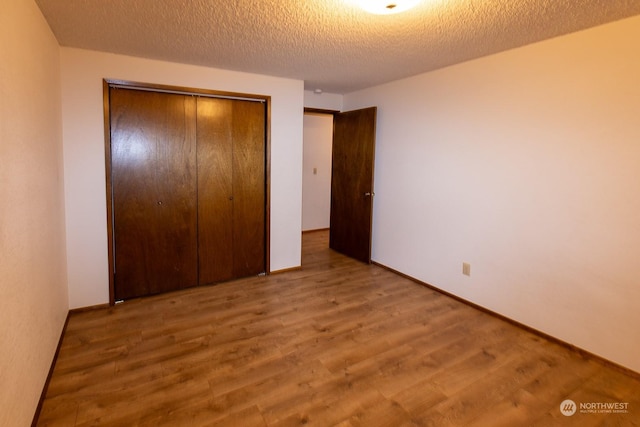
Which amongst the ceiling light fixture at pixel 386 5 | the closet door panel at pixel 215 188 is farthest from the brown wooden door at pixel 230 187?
the ceiling light fixture at pixel 386 5

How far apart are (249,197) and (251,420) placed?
7.84 ft

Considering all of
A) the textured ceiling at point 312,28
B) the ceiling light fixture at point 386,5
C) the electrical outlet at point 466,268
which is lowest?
the electrical outlet at point 466,268

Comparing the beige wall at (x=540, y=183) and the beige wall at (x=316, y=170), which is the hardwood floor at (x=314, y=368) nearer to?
the beige wall at (x=540, y=183)

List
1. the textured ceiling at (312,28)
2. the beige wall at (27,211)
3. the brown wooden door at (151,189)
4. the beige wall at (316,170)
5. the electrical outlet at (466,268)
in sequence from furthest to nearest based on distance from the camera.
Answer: the beige wall at (316,170)
the electrical outlet at (466,268)
the brown wooden door at (151,189)
the textured ceiling at (312,28)
the beige wall at (27,211)

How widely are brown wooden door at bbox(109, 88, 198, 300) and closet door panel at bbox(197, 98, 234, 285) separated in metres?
0.09

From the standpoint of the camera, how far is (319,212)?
21.6 ft

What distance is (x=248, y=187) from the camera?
3809 mm

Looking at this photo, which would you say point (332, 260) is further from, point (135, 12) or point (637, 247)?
point (135, 12)

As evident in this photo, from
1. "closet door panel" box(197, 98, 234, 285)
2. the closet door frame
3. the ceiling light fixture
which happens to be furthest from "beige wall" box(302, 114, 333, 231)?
the ceiling light fixture

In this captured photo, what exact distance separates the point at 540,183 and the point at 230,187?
9.25ft

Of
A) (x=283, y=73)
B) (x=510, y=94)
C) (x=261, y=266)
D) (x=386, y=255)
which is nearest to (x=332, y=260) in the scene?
(x=386, y=255)

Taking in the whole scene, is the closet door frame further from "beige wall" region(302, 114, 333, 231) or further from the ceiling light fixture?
"beige wall" region(302, 114, 333, 231)

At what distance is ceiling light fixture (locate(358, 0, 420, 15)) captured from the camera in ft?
6.27

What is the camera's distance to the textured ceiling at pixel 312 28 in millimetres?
2080
